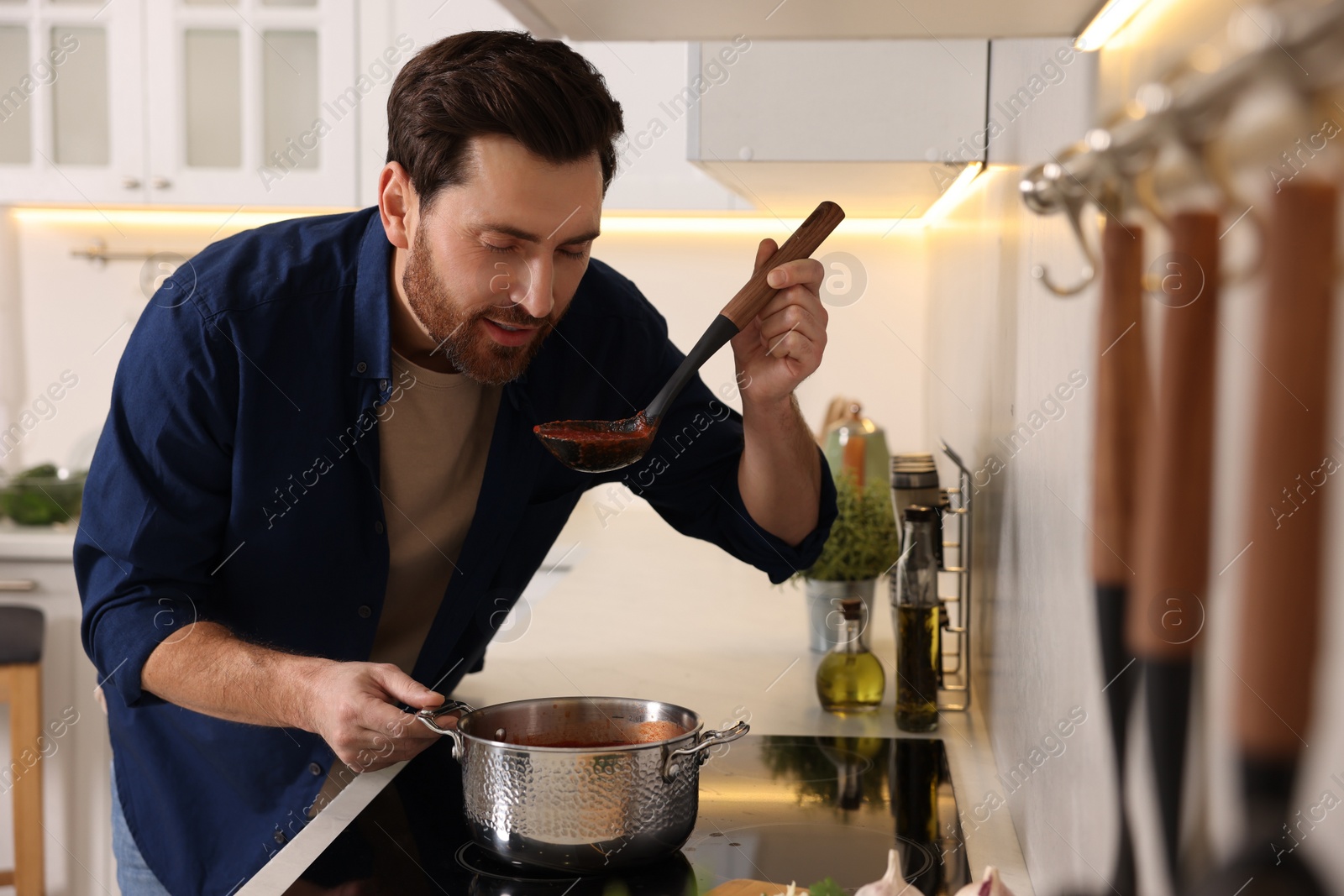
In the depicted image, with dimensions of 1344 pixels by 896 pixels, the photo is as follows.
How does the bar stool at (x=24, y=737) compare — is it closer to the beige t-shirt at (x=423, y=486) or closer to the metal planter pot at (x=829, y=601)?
the beige t-shirt at (x=423, y=486)

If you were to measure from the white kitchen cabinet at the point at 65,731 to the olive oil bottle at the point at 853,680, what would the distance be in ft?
4.92

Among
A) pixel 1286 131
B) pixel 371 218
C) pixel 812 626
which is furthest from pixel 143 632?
pixel 1286 131

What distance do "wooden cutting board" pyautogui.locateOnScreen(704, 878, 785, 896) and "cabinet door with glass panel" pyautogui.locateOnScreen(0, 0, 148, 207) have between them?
7.16 feet

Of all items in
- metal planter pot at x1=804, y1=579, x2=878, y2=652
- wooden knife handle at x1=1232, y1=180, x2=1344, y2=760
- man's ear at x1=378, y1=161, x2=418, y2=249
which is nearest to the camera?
wooden knife handle at x1=1232, y1=180, x2=1344, y2=760

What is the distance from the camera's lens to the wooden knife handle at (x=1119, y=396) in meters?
0.48

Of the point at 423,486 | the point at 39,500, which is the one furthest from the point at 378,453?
the point at 39,500

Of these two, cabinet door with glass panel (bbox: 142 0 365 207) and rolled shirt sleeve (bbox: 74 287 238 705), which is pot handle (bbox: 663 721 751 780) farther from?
cabinet door with glass panel (bbox: 142 0 365 207)

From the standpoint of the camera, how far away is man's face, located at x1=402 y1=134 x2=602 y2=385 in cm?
95

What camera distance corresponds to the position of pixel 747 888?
0.79 metres

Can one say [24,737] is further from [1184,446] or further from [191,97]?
[1184,446]

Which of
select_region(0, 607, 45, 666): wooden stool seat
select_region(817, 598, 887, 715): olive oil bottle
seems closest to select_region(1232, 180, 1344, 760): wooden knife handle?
select_region(817, 598, 887, 715): olive oil bottle

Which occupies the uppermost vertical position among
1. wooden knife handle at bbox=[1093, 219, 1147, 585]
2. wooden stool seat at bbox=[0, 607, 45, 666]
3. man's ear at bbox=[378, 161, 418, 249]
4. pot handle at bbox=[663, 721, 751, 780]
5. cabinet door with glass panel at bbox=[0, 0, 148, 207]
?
cabinet door with glass panel at bbox=[0, 0, 148, 207]

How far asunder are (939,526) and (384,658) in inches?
23.8

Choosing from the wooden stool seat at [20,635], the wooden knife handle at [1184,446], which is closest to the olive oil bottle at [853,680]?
the wooden knife handle at [1184,446]
